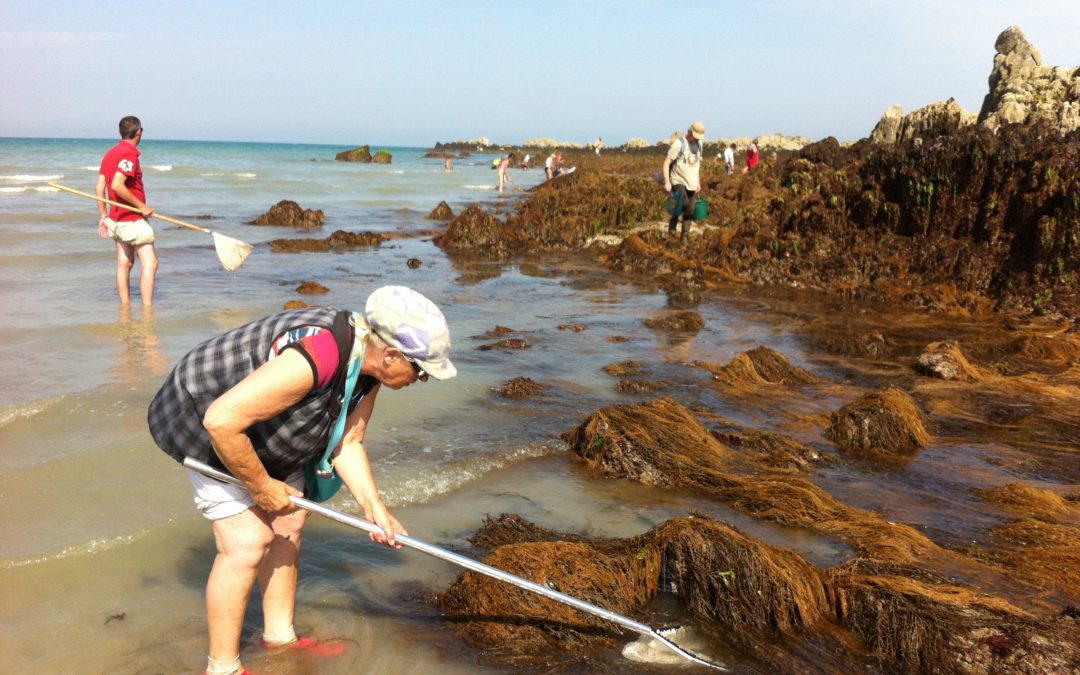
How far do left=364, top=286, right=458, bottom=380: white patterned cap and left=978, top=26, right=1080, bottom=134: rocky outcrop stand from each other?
62.7ft

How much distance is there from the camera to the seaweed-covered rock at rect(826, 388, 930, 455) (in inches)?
241

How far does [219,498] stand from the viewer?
2961 mm

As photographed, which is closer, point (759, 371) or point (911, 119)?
point (759, 371)

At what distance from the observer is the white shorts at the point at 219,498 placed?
295 cm

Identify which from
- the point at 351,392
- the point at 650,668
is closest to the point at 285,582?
the point at 351,392

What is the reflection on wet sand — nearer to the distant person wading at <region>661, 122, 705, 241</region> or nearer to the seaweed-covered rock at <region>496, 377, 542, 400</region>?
the seaweed-covered rock at <region>496, 377, 542, 400</region>

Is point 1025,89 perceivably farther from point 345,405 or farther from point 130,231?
point 345,405

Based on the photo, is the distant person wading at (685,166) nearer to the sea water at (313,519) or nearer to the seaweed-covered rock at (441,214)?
the sea water at (313,519)

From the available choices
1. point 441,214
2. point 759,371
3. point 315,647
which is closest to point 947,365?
point 759,371

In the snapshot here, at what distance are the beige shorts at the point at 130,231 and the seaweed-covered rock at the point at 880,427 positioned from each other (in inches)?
282

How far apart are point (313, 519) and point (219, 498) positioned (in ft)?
6.35

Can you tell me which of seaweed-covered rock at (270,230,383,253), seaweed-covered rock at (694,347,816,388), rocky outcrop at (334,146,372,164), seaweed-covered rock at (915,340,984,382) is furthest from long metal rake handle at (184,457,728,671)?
rocky outcrop at (334,146,372,164)

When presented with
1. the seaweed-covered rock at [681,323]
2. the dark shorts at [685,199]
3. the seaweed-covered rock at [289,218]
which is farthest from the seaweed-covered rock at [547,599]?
the seaweed-covered rock at [289,218]

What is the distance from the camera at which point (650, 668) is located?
348 cm
